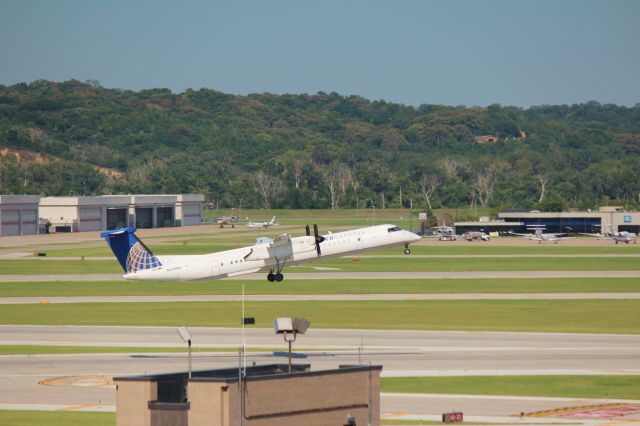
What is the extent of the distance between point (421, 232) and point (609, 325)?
121754 millimetres

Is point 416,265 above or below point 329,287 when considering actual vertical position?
above

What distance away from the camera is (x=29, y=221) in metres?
198

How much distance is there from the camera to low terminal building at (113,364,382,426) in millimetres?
28562

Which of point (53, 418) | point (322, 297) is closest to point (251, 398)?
point (53, 418)

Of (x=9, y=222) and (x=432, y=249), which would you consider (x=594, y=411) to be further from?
(x=9, y=222)

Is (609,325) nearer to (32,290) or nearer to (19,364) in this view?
(19,364)

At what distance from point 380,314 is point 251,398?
4855 cm

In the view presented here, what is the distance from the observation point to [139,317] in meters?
77.3

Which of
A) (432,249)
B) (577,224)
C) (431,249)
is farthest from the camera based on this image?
(577,224)

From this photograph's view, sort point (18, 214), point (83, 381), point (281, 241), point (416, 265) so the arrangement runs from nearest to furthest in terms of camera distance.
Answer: point (83, 381)
point (281, 241)
point (416, 265)
point (18, 214)

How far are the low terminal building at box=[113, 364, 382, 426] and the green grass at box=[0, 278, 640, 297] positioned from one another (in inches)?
2440

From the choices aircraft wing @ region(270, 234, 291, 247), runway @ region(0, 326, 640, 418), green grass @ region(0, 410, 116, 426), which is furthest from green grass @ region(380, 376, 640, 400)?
aircraft wing @ region(270, 234, 291, 247)

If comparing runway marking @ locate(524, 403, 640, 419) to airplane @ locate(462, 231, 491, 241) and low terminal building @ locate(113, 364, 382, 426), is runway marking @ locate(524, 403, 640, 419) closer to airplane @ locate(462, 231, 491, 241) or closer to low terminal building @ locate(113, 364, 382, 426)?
low terminal building @ locate(113, 364, 382, 426)

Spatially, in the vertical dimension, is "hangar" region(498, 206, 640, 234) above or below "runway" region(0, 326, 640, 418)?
above
